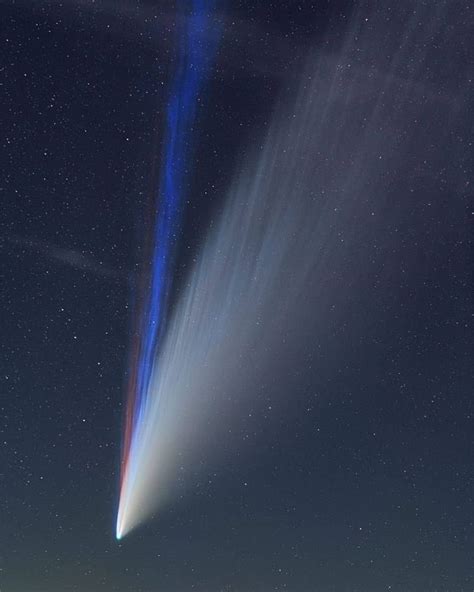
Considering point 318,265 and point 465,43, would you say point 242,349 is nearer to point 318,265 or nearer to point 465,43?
point 318,265

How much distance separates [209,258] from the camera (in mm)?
4750

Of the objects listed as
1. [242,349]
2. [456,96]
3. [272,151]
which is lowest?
[242,349]

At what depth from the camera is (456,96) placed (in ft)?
16.0

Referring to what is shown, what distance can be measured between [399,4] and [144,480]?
3072 mm

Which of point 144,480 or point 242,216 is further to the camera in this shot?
point 242,216

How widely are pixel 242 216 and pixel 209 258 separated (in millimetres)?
320

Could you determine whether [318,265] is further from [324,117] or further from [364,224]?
[324,117]

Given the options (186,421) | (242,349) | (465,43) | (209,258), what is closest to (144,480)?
(186,421)

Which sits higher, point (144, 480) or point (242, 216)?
point (242, 216)

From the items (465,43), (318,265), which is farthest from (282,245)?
(465,43)

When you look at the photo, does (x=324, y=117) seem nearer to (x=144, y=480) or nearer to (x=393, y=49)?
(x=393, y=49)

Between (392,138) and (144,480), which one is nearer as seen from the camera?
(144,480)

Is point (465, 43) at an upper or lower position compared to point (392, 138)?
upper

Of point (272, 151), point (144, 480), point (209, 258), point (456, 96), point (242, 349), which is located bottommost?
point (144, 480)
